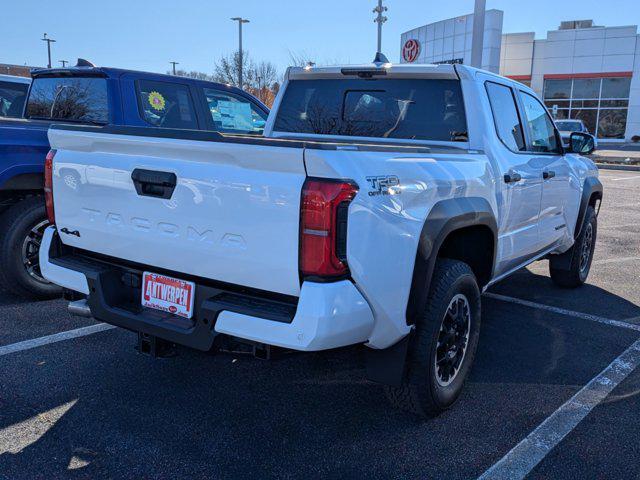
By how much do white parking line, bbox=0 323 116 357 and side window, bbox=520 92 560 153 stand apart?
367cm

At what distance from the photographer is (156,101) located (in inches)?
221

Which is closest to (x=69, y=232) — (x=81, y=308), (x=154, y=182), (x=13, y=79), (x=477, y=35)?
(x=81, y=308)

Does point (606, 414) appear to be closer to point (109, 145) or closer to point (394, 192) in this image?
point (394, 192)

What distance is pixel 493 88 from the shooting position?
4109mm

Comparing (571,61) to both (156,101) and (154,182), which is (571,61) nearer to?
(156,101)

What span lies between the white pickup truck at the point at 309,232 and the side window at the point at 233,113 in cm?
262

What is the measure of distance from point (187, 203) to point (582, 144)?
13.4 feet

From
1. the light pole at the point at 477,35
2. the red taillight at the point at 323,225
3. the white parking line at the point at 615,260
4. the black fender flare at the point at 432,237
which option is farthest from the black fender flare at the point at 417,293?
the light pole at the point at 477,35

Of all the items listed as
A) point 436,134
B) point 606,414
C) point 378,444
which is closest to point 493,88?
point 436,134

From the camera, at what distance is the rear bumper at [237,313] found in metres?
2.33

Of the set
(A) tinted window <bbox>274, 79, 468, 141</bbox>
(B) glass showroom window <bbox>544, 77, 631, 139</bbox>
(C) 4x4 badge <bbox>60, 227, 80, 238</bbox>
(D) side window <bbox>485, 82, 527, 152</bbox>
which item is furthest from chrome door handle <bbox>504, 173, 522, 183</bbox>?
(B) glass showroom window <bbox>544, 77, 631, 139</bbox>

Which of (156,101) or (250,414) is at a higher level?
(156,101)

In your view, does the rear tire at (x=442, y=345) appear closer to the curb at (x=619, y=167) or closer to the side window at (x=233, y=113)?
the side window at (x=233, y=113)

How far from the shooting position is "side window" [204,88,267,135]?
6.16m
